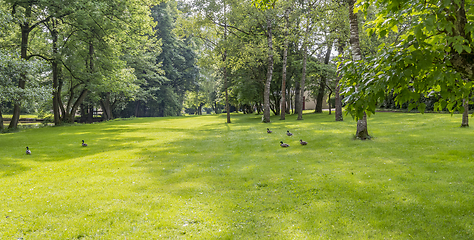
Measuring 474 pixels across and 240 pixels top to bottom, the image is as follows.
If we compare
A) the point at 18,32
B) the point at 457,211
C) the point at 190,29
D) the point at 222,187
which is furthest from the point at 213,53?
the point at 457,211

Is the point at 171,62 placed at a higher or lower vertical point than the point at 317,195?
higher

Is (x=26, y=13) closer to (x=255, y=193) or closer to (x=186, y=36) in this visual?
(x=186, y=36)

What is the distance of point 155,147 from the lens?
1617cm

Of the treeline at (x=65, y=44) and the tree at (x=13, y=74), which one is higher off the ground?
the treeline at (x=65, y=44)

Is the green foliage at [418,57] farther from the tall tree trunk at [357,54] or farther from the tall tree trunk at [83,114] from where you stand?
the tall tree trunk at [83,114]

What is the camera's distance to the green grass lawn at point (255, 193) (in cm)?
558

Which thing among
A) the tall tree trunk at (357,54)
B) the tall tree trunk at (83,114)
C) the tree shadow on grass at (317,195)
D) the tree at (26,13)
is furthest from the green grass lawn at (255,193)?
the tall tree trunk at (83,114)

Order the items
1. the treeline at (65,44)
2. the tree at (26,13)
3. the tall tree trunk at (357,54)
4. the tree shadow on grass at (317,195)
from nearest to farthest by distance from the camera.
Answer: the tree shadow on grass at (317,195) → the tall tree trunk at (357,54) → the treeline at (65,44) → the tree at (26,13)

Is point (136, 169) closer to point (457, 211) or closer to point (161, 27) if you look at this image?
point (457, 211)

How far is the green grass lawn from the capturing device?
5578 mm

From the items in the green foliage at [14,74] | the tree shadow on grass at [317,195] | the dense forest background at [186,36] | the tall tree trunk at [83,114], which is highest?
the dense forest background at [186,36]

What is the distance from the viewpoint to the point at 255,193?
774 centimetres

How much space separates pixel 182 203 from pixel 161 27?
56303mm

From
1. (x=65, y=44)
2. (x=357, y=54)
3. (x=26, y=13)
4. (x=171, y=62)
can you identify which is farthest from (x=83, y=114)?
(x=357, y=54)
